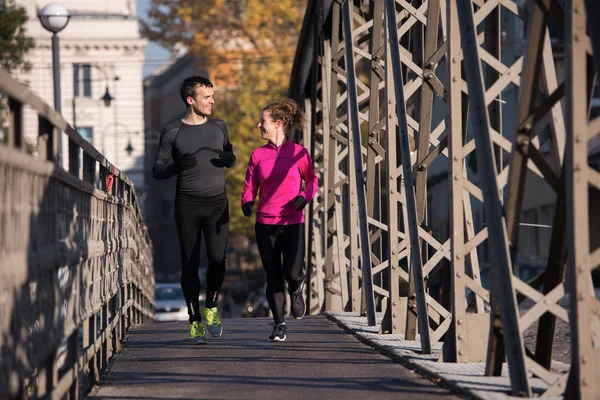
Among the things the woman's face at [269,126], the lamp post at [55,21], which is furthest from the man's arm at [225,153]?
the lamp post at [55,21]

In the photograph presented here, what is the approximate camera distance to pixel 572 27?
227 inches

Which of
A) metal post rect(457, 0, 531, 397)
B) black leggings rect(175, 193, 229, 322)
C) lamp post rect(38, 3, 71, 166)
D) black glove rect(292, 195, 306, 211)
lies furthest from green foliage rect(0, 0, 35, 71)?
metal post rect(457, 0, 531, 397)

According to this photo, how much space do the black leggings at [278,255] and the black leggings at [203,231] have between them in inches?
10.7

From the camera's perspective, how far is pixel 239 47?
51031mm

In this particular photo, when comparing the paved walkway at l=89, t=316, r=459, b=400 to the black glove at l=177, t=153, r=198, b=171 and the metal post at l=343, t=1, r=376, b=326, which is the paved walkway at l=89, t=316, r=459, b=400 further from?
the black glove at l=177, t=153, r=198, b=171

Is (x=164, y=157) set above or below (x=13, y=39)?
below

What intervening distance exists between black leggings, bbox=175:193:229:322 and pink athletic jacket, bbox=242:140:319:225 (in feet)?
0.75

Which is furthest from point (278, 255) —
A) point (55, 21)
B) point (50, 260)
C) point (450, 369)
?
point (55, 21)

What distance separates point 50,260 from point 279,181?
171 inches

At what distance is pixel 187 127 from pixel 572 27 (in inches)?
192

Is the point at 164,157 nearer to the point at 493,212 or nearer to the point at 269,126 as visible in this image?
the point at 269,126

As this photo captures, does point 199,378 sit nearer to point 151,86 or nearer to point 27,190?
point 27,190

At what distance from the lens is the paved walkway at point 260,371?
7160mm

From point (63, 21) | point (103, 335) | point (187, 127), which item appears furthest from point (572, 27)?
point (63, 21)
